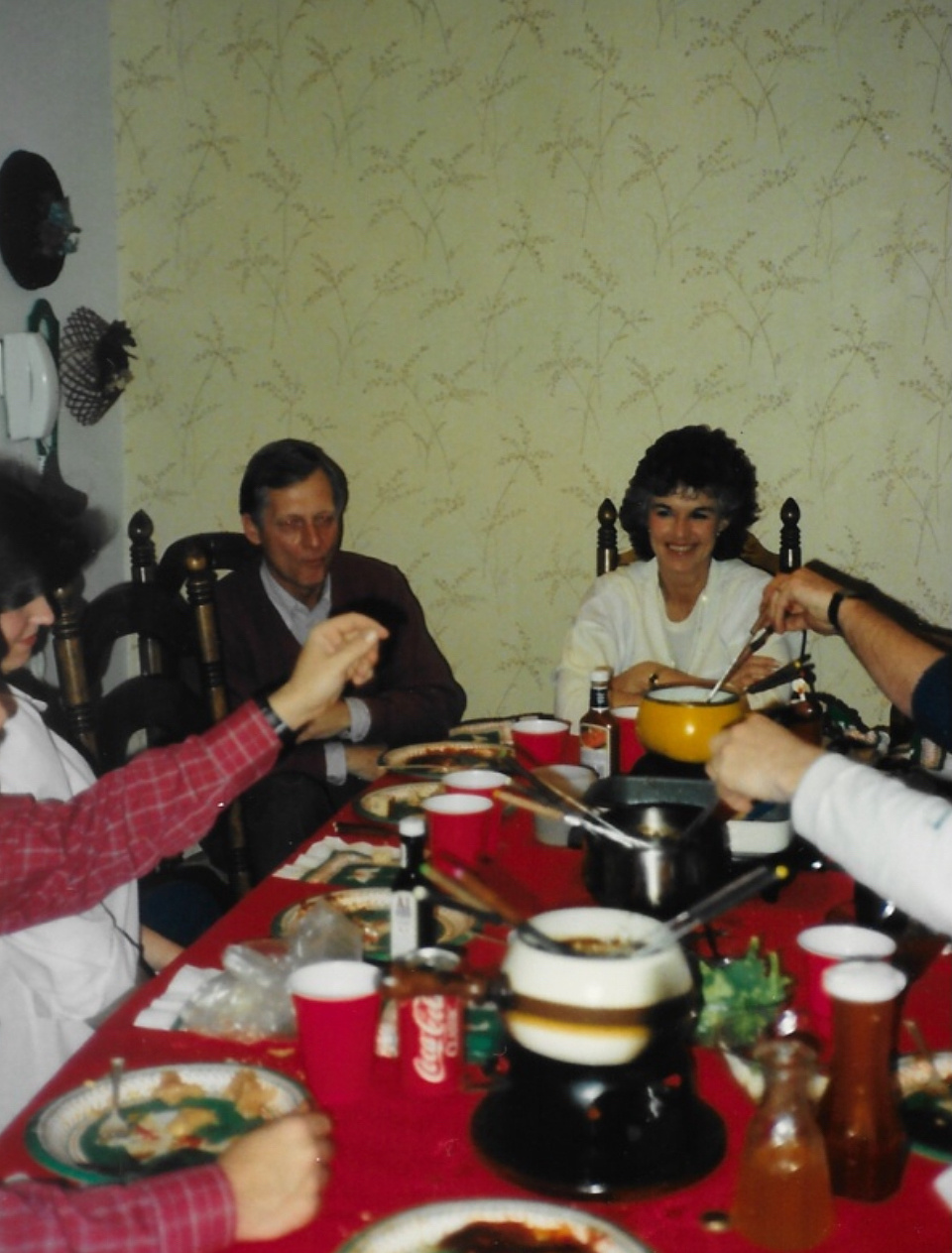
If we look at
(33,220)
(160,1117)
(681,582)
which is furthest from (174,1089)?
(33,220)

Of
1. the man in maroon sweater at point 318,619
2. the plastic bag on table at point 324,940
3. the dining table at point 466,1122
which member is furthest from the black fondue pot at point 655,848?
the man in maroon sweater at point 318,619

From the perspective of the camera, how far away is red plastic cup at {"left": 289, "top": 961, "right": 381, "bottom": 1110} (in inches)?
41.4

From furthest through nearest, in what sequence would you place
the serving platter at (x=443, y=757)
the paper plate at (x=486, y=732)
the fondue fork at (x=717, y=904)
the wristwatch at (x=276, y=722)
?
the paper plate at (x=486, y=732), the serving platter at (x=443, y=757), the wristwatch at (x=276, y=722), the fondue fork at (x=717, y=904)

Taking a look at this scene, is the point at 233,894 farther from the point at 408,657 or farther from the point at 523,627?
the point at 523,627

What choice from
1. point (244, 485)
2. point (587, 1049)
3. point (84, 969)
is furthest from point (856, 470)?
point (587, 1049)

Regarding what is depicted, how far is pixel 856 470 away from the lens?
324 cm

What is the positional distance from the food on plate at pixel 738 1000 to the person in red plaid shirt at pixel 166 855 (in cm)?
39

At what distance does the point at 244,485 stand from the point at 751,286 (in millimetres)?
1368

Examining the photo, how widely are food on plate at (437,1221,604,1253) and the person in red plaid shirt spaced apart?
0.11 m

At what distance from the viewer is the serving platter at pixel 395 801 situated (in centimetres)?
193

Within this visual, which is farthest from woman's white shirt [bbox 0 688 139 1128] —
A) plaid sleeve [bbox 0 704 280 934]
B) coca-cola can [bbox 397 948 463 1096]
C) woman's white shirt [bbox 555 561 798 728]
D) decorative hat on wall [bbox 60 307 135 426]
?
decorative hat on wall [bbox 60 307 135 426]

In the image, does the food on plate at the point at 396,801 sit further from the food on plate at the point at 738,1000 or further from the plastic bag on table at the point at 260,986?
the food on plate at the point at 738,1000

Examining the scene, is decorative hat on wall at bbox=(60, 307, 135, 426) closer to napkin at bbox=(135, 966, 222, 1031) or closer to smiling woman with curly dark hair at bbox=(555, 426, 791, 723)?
smiling woman with curly dark hair at bbox=(555, 426, 791, 723)

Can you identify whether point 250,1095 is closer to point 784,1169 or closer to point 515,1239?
point 515,1239
